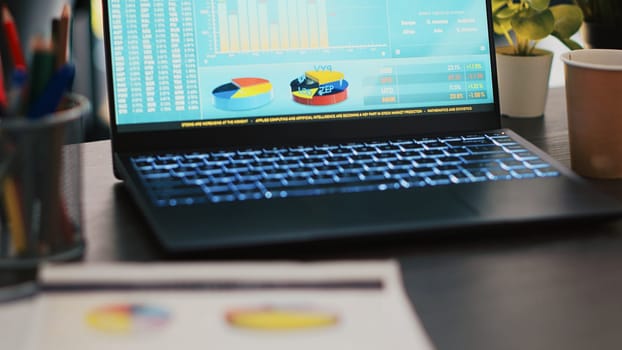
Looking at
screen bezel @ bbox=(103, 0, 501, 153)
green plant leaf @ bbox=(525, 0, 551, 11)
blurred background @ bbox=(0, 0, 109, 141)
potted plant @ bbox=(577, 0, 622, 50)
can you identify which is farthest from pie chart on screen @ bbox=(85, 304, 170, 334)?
blurred background @ bbox=(0, 0, 109, 141)

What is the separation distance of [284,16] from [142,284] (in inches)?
17.3

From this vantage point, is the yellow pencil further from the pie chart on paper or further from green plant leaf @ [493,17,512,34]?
green plant leaf @ [493,17,512,34]

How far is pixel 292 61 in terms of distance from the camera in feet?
2.90

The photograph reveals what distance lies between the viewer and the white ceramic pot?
1069mm

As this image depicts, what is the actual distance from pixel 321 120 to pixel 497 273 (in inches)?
12.2

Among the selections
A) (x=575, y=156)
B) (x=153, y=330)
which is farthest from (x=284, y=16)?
(x=153, y=330)

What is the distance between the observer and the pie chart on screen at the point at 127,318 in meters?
0.50

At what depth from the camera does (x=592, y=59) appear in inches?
36.3

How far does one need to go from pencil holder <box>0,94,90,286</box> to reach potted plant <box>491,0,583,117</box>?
0.62 metres

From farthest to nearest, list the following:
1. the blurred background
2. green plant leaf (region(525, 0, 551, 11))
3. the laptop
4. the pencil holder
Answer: the blurred background, green plant leaf (region(525, 0, 551, 11)), the laptop, the pencil holder

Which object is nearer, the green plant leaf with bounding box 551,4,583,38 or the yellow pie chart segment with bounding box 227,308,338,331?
the yellow pie chart segment with bounding box 227,308,338,331

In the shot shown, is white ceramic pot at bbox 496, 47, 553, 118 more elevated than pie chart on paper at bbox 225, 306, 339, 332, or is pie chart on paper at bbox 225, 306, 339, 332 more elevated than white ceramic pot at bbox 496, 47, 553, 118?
white ceramic pot at bbox 496, 47, 553, 118

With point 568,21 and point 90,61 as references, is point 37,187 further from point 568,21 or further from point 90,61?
point 90,61

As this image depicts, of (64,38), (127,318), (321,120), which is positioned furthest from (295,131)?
(127,318)
